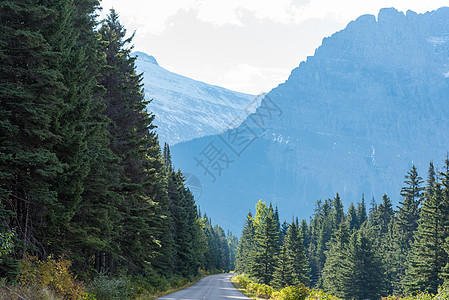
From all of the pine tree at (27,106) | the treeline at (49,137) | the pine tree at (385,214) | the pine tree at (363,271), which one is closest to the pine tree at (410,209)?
the pine tree at (363,271)

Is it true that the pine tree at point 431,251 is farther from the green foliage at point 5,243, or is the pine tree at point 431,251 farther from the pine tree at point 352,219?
the pine tree at point 352,219

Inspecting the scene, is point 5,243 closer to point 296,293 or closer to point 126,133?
point 126,133

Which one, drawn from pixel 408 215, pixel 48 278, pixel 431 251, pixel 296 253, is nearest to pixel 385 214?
pixel 408 215

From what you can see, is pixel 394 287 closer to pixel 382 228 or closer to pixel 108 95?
pixel 382 228

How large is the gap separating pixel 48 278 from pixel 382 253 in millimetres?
67721

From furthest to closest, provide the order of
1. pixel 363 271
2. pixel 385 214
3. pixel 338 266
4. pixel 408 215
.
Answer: pixel 385 214
pixel 338 266
pixel 408 215
pixel 363 271

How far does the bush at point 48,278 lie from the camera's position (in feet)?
39.0

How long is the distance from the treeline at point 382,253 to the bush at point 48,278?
27839mm

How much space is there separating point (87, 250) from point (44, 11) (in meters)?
11.6

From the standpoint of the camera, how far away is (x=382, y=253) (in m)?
70.5

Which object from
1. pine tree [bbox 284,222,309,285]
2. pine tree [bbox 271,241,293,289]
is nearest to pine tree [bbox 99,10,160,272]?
pine tree [bbox 271,241,293,289]

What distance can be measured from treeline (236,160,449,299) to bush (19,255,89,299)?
27839 millimetres

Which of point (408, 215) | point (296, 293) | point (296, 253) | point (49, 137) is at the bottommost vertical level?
point (296, 293)

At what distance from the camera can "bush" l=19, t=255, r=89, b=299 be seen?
39.0ft
